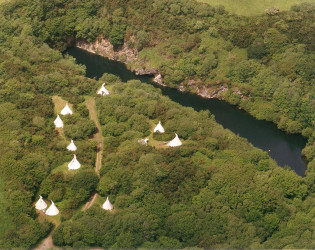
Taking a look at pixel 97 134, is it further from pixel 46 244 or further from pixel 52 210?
pixel 46 244

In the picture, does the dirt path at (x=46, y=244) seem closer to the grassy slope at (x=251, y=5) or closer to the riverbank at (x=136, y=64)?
the riverbank at (x=136, y=64)

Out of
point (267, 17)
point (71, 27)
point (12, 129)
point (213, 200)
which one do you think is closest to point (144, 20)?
point (71, 27)

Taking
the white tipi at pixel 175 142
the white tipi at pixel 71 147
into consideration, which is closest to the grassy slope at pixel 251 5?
the white tipi at pixel 175 142

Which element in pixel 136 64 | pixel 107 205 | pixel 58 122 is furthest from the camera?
pixel 136 64

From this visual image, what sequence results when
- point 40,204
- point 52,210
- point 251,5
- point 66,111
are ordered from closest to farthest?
point 52,210 < point 40,204 < point 66,111 < point 251,5

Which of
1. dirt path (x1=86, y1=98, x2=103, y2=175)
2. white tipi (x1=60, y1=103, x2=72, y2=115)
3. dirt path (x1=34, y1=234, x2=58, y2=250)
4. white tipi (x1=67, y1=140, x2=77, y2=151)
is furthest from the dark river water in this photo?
dirt path (x1=34, y1=234, x2=58, y2=250)

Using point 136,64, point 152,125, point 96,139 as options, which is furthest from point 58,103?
point 136,64

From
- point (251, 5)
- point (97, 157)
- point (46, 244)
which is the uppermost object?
point (251, 5)

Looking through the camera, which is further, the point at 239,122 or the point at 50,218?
the point at 239,122

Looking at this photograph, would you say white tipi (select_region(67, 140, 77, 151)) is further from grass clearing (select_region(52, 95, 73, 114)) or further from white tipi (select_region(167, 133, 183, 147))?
white tipi (select_region(167, 133, 183, 147))
